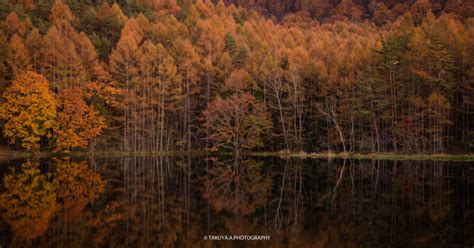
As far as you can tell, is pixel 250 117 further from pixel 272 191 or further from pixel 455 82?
pixel 272 191

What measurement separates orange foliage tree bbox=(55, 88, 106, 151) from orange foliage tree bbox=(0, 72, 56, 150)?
1.16 metres

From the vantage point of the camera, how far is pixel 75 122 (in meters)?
44.6

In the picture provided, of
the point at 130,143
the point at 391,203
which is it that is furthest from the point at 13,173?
the point at 130,143

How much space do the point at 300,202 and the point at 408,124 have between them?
31.2 meters

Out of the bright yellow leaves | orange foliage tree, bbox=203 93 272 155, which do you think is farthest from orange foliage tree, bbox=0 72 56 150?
orange foliage tree, bbox=203 93 272 155

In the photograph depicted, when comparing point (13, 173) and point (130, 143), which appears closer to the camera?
point (13, 173)

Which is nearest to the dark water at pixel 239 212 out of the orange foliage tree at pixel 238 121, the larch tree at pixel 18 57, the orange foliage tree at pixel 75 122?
the orange foliage tree at pixel 75 122

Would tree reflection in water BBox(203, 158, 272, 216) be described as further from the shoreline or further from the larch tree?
the larch tree

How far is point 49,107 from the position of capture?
44.0 metres

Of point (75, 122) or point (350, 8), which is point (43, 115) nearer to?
point (75, 122)

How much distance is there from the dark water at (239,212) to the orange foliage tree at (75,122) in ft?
78.0

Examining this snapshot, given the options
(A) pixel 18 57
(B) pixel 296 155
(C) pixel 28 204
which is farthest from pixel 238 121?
(C) pixel 28 204

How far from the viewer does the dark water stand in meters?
10.1

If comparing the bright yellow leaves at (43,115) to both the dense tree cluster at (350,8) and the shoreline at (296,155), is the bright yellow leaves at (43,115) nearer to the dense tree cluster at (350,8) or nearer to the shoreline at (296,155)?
the shoreline at (296,155)
